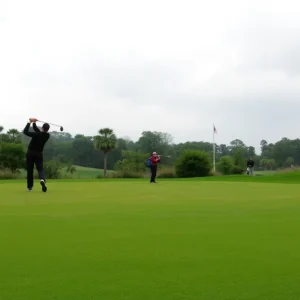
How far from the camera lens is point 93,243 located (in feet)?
16.7

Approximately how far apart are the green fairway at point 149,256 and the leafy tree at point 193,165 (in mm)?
36779

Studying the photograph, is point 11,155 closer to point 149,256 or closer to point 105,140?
point 105,140

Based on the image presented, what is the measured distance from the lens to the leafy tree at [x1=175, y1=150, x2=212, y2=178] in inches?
1748

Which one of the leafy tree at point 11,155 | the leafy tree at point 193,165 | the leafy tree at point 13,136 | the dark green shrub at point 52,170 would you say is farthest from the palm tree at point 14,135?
the leafy tree at point 193,165

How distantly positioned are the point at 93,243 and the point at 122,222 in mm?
1632

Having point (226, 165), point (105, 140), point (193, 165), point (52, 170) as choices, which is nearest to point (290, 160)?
point (226, 165)

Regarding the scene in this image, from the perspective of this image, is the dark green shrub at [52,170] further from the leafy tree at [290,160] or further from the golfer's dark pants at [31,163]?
the leafy tree at [290,160]

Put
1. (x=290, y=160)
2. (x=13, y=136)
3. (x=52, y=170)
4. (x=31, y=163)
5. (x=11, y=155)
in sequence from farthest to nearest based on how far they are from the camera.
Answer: (x=290, y=160), (x=13, y=136), (x=11, y=155), (x=52, y=170), (x=31, y=163)

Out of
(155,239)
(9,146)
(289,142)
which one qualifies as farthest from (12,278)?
(289,142)

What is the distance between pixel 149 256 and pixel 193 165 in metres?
40.5

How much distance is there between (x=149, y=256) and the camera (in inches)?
174

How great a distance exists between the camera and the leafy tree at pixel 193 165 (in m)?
44.4

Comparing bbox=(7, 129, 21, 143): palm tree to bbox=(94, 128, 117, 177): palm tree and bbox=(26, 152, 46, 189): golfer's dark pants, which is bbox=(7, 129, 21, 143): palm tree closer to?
bbox=(94, 128, 117, 177): palm tree

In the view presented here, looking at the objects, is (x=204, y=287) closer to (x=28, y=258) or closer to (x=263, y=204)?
(x=28, y=258)
